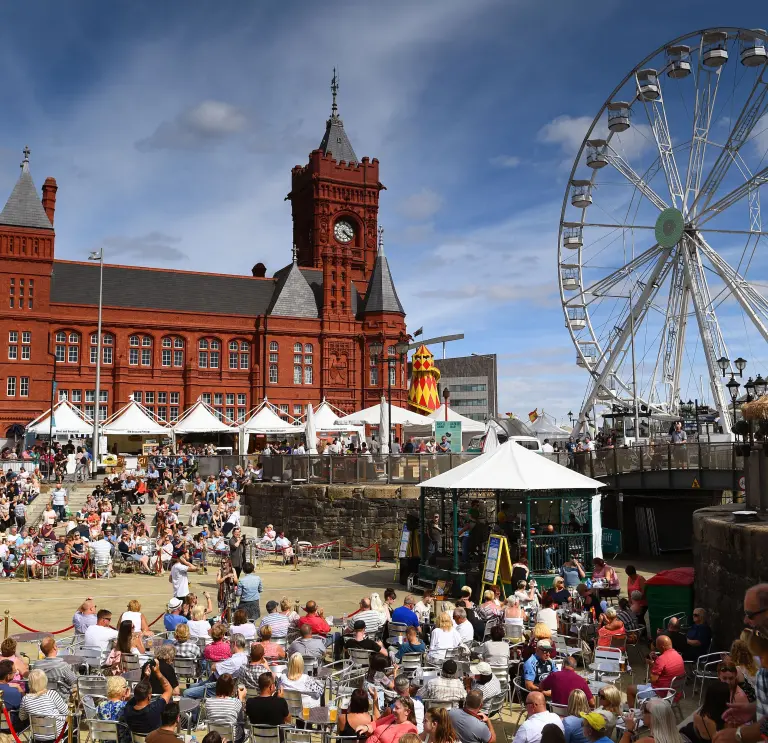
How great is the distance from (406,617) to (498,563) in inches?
Answer: 212

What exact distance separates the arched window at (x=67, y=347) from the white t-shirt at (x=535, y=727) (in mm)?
53365

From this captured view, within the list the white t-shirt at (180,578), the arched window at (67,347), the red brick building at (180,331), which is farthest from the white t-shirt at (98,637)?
the arched window at (67,347)

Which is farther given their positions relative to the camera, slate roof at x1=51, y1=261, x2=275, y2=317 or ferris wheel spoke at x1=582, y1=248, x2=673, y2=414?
slate roof at x1=51, y1=261, x2=275, y2=317

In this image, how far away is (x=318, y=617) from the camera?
12.6 m

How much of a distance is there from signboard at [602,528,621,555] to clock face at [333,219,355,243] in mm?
52246

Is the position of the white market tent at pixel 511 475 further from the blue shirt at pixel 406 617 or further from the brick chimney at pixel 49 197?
the brick chimney at pixel 49 197

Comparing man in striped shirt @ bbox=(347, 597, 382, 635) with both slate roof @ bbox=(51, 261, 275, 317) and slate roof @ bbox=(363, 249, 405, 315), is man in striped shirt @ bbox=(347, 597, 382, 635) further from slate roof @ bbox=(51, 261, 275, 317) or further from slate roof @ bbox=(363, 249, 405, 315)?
slate roof @ bbox=(363, 249, 405, 315)

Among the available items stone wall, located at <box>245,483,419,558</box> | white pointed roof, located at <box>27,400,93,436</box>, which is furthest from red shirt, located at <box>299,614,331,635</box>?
white pointed roof, located at <box>27,400,93,436</box>

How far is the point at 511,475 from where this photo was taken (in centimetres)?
1814

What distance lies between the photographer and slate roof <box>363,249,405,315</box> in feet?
214

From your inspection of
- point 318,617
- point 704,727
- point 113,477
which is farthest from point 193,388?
point 704,727

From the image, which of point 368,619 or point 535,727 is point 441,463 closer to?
point 368,619

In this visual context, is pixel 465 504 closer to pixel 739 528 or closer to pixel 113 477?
pixel 113 477

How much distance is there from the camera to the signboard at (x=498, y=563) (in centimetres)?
1750
